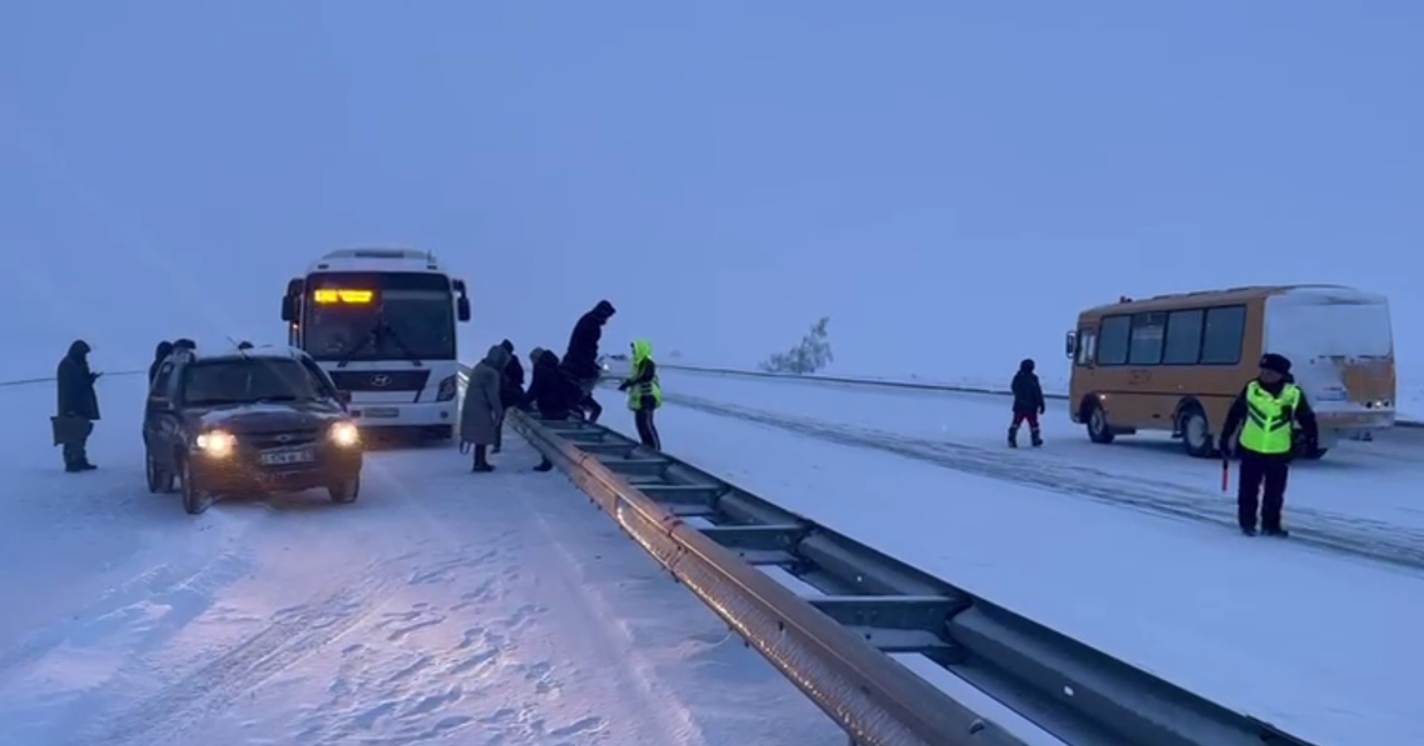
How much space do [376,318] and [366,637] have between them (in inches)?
531

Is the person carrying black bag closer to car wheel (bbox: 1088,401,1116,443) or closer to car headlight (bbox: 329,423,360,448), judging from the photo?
car headlight (bbox: 329,423,360,448)

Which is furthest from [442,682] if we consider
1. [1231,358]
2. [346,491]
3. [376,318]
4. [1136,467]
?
[1231,358]

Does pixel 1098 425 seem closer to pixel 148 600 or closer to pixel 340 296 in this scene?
pixel 340 296

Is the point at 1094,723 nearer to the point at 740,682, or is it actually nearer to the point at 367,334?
the point at 740,682

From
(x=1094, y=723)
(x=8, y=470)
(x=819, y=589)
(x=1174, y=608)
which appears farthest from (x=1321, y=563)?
(x=8, y=470)

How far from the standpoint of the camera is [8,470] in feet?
60.6

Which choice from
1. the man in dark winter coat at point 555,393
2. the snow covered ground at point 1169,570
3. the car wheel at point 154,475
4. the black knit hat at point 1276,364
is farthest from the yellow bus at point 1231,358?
the car wheel at point 154,475

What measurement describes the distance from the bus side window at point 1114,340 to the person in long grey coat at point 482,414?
532 inches

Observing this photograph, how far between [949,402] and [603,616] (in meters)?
31.4

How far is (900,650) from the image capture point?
4832 millimetres

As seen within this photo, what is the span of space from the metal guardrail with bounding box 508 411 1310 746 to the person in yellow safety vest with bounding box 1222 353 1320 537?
6581 mm

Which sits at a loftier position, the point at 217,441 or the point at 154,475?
the point at 217,441

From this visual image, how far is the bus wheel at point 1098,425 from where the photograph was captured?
81.1ft

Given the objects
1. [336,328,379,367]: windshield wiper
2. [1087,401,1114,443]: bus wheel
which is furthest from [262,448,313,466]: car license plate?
[1087,401,1114,443]: bus wheel
